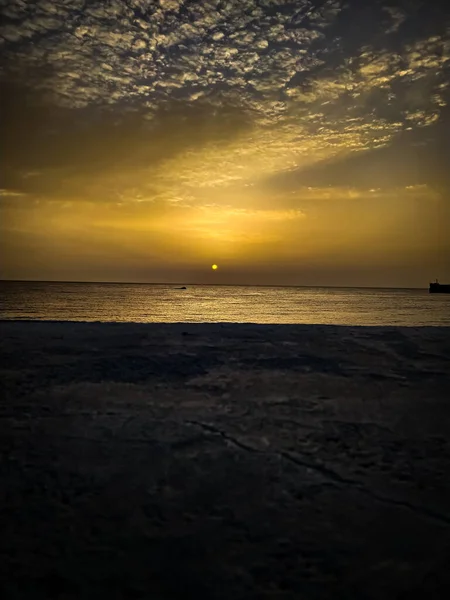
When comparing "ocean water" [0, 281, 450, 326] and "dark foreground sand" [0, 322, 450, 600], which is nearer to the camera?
"dark foreground sand" [0, 322, 450, 600]

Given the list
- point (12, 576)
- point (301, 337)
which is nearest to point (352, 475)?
point (12, 576)

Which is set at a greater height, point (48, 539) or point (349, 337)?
point (349, 337)

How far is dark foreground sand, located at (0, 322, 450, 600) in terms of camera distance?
1.52 m

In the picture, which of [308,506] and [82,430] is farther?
[82,430]

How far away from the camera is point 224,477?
7.07 feet

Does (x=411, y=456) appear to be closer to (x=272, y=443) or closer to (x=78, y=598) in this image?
(x=272, y=443)

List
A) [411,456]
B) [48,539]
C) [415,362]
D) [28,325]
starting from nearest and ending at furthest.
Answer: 1. [48,539]
2. [411,456]
3. [415,362]
4. [28,325]

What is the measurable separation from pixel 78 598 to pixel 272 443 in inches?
54.9

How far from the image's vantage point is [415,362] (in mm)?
4293

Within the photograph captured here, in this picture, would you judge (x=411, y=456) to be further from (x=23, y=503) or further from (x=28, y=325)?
(x=28, y=325)

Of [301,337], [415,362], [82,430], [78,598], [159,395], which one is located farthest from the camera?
[301,337]

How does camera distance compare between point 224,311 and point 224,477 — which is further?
point 224,311

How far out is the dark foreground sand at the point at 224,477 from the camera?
4.98 ft

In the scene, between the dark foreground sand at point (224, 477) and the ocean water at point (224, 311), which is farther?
the ocean water at point (224, 311)
